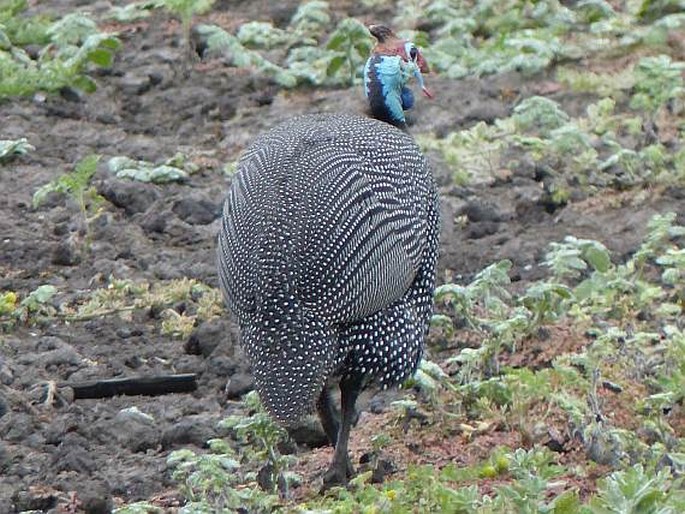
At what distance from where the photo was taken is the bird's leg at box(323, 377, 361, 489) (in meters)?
5.46

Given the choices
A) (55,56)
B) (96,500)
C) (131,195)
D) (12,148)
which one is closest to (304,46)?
(55,56)

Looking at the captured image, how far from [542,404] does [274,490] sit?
1.09m

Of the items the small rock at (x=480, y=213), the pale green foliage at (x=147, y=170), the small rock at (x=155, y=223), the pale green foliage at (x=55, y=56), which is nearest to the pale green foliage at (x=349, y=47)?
the pale green foliage at (x=55, y=56)

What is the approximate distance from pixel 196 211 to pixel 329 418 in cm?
247

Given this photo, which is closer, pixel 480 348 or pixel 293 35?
pixel 480 348

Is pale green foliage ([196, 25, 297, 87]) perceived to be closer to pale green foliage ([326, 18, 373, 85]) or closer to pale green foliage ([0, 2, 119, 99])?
pale green foliage ([326, 18, 373, 85])

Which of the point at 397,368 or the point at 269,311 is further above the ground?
the point at 269,311

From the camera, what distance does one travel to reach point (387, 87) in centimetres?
648

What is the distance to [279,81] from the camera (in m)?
9.69

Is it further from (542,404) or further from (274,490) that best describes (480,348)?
(274,490)

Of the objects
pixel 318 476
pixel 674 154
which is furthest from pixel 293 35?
pixel 318 476

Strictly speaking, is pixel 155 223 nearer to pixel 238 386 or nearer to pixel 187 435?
pixel 238 386

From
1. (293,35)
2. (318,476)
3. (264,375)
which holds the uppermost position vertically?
(264,375)

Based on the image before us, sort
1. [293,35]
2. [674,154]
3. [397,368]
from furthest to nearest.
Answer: [293,35] < [674,154] < [397,368]
